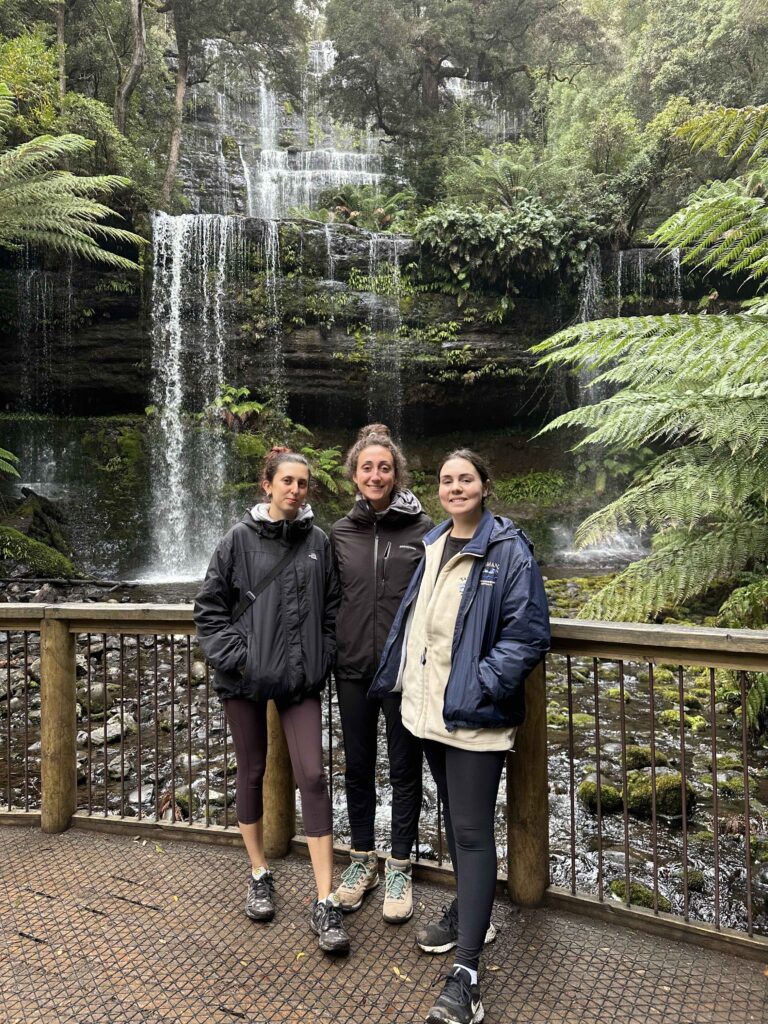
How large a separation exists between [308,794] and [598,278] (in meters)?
15.7

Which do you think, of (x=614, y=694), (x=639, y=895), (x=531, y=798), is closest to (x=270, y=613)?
(x=531, y=798)

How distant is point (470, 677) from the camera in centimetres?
208

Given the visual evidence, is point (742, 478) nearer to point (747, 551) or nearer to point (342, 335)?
point (747, 551)

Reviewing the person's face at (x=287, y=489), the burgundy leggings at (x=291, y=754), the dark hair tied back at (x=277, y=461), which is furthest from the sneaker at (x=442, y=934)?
the dark hair tied back at (x=277, y=461)

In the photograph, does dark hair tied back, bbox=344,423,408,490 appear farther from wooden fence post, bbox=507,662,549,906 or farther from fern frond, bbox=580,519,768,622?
fern frond, bbox=580,519,768,622

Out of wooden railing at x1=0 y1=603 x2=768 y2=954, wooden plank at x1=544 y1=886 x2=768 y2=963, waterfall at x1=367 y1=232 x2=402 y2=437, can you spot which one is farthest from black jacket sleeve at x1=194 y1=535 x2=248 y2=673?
waterfall at x1=367 y1=232 x2=402 y2=437

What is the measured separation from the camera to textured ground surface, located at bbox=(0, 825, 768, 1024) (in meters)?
2.02

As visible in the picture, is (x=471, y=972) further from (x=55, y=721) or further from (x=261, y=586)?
(x=55, y=721)

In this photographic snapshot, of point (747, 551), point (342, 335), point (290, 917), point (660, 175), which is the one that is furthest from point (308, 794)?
point (660, 175)

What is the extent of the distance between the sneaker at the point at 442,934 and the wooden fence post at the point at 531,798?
0.85ft

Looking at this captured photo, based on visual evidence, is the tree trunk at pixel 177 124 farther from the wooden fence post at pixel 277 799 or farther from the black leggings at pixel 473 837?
the black leggings at pixel 473 837

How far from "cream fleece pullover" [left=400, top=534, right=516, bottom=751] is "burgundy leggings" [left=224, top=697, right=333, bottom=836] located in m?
0.41

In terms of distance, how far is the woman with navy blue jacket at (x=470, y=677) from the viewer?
6.71ft

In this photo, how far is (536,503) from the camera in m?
16.5
